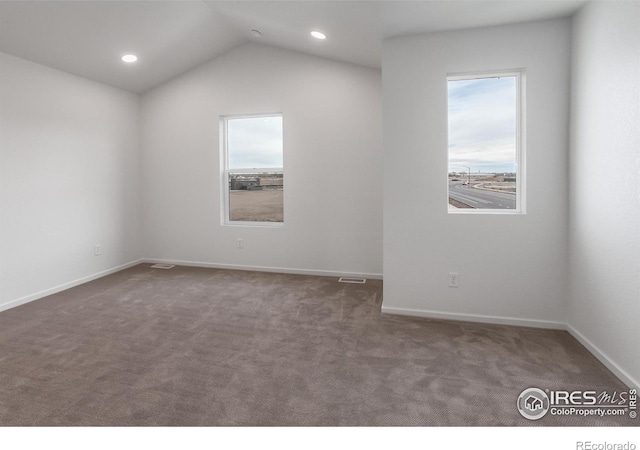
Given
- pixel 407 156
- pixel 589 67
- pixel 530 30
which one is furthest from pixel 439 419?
pixel 530 30

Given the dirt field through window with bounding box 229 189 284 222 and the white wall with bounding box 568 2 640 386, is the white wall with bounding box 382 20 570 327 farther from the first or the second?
the dirt field through window with bounding box 229 189 284 222

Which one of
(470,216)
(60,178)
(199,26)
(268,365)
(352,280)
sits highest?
(199,26)

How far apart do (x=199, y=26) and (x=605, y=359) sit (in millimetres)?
4912

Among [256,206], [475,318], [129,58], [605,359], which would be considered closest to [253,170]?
[256,206]

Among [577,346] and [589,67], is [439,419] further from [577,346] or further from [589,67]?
[589,67]

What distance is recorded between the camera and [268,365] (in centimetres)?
237

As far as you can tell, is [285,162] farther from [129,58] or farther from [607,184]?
[607,184]

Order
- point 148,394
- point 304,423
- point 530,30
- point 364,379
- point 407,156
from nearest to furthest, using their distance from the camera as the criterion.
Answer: point 304,423
point 148,394
point 364,379
point 530,30
point 407,156

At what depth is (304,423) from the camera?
1.78 meters

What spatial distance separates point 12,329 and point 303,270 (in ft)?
9.90

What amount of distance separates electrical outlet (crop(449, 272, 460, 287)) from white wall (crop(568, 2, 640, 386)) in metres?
0.87

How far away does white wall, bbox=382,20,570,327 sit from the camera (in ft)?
9.43

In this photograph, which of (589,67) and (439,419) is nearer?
(439,419)

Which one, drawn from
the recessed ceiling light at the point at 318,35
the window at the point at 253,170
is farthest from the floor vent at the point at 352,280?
the recessed ceiling light at the point at 318,35
